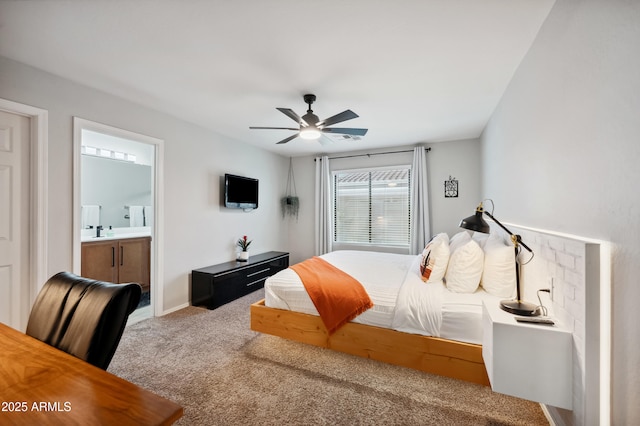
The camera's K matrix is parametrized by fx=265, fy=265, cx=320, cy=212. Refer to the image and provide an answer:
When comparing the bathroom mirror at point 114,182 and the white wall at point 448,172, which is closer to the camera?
the bathroom mirror at point 114,182

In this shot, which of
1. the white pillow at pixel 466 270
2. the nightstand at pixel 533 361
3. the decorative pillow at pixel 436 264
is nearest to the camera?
the nightstand at pixel 533 361

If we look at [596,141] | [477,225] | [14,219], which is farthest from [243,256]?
[596,141]

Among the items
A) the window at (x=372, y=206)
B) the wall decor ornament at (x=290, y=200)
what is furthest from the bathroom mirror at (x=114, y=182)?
the window at (x=372, y=206)

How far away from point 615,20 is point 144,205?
588cm

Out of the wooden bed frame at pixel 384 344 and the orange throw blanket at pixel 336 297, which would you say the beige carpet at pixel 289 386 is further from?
the orange throw blanket at pixel 336 297

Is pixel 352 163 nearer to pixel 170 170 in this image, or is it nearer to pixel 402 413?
pixel 170 170

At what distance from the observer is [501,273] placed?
80.7 inches

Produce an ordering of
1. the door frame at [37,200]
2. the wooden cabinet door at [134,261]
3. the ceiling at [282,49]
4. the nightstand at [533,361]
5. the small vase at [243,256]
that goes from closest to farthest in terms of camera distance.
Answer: the nightstand at [533,361] < the ceiling at [282,49] < the door frame at [37,200] < the wooden cabinet door at [134,261] < the small vase at [243,256]

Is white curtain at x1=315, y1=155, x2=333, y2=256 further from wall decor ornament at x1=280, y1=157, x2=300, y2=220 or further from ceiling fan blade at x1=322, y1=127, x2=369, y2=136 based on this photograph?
ceiling fan blade at x1=322, y1=127, x2=369, y2=136

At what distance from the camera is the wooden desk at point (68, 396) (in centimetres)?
66

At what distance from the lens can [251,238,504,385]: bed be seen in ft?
6.25

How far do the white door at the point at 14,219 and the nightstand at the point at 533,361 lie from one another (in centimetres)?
363

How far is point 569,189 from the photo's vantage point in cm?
140

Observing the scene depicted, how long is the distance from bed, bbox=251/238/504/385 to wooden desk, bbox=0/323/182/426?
169 cm
